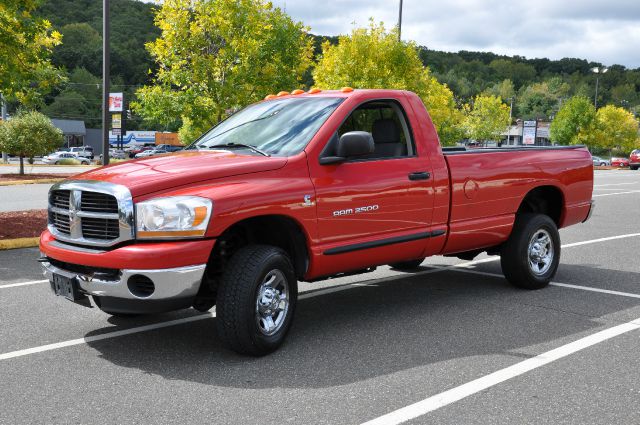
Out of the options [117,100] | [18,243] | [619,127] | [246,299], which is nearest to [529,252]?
[246,299]

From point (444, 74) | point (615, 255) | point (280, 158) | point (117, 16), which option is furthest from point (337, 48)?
point (444, 74)

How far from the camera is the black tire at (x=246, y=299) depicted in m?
4.73

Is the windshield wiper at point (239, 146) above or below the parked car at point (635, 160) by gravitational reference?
above

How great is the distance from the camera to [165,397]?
4176 mm

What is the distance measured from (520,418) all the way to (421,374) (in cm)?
85

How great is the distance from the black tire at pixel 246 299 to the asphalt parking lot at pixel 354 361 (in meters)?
0.14

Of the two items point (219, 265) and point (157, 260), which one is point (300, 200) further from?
point (157, 260)

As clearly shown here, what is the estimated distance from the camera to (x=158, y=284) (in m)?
4.51

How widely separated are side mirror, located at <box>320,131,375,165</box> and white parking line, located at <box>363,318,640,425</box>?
1.90m

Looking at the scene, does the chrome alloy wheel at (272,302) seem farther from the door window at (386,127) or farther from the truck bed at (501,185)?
the truck bed at (501,185)

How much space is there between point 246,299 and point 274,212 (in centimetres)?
68

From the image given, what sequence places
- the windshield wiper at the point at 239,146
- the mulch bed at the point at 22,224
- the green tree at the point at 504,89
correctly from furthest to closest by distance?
the green tree at the point at 504,89 < the mulch bed at the point at 22,224 < the windshield wiper at the point at 239,146

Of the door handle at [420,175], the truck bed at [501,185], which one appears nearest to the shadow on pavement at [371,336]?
the truck bed at [501,185]

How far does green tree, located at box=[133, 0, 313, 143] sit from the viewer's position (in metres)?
19.9
